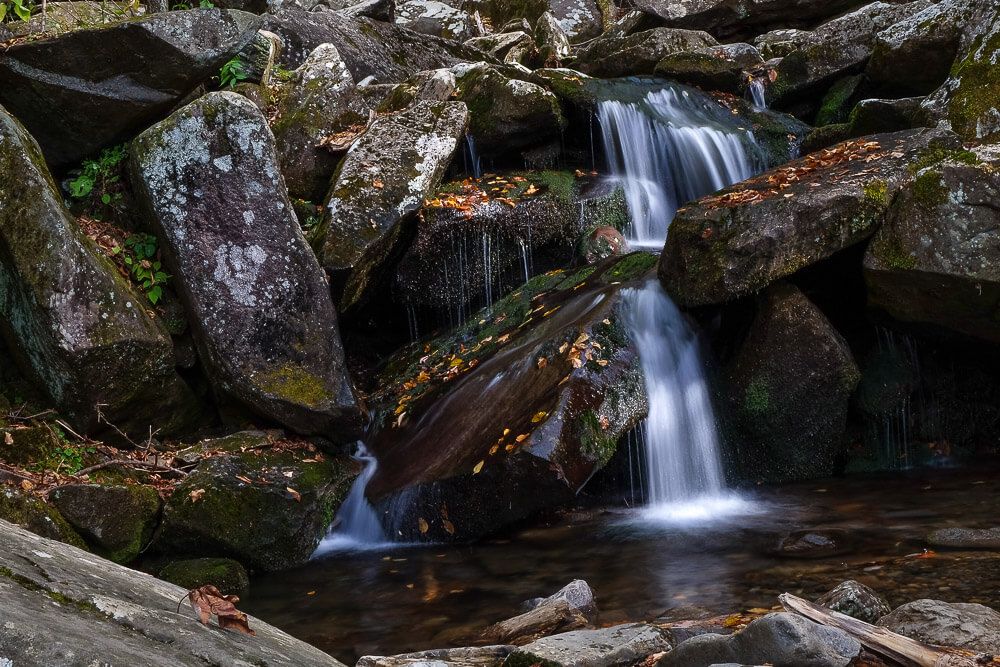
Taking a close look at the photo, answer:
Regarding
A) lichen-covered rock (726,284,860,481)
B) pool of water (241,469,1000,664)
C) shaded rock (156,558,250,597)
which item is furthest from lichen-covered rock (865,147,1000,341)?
shaded rock (156,558,250,597)

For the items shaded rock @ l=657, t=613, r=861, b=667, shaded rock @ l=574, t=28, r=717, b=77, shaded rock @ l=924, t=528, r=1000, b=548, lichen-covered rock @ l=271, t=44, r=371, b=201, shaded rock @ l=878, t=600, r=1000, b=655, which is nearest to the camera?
shaded rock @ l=657, t=613, r=861, b=667

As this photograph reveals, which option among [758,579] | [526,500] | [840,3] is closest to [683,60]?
[840,3]

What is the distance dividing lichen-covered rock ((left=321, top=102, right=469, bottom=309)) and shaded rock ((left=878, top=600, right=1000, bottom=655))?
6.00 m

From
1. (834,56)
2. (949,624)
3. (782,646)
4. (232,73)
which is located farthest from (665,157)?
(782,646)

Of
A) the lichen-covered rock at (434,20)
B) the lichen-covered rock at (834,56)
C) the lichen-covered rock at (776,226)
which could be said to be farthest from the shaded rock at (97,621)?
the lichen-covered rock at (434,20)

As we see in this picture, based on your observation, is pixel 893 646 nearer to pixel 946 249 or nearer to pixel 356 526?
pixel 946 249

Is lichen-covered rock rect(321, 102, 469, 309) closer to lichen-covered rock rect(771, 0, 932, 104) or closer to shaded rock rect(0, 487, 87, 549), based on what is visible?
shaded rock rect(0, 487, 87, 549)

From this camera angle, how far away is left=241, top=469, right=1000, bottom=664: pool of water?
16.0 ft

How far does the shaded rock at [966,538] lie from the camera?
5.23m

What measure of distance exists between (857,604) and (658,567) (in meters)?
1.85

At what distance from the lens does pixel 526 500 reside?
6.41 meters

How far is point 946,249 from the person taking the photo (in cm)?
664

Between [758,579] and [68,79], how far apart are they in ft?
25.3

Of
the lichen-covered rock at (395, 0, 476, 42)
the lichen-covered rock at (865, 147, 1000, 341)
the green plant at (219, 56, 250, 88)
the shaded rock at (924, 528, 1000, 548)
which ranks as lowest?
the shaded rock at (924, 528, 1000, 548)
